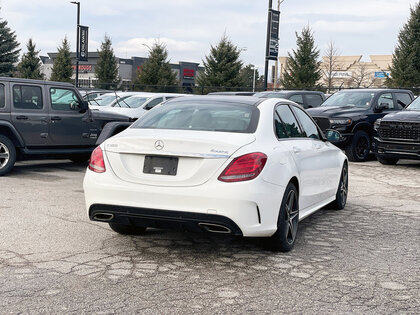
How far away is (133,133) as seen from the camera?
5.70 metres

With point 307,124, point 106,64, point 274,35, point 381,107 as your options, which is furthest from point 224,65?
point 307,124

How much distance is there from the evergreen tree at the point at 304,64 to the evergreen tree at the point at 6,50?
950 inches

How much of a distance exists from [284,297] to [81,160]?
30.8 ft

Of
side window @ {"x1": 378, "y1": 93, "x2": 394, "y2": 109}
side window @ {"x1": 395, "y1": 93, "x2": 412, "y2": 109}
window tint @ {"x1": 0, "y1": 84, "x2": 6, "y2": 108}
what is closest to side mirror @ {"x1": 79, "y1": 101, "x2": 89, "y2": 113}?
window tint @ {"x1": 0, "y1": 84, "x2": 6, "y2": 108}

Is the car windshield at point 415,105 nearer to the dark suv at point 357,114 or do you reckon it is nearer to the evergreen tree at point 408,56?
the dark suv at point 357,114

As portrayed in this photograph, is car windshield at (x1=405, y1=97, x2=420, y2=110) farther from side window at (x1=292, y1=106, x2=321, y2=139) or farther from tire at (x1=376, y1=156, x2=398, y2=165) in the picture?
side window at (x1=292, y1=106, x2=321, y2=139)

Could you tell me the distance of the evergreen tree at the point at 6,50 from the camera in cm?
5228

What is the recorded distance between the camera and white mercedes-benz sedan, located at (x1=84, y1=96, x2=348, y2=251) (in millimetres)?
5141

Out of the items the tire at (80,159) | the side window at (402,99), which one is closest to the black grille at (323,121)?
the side window at (402,99)

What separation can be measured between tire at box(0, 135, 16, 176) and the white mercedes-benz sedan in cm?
537

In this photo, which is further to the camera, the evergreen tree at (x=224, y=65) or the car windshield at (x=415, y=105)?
the evergreen tree at (x=224, y=65)

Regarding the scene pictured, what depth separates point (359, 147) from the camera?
15.3m

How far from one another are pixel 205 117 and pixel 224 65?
130 ft

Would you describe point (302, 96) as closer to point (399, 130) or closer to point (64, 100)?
point (399, 130)
